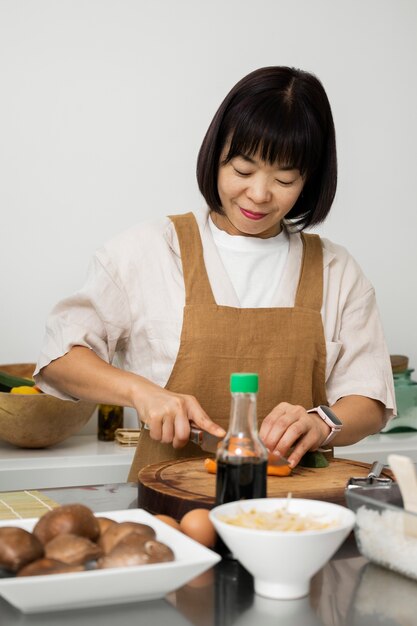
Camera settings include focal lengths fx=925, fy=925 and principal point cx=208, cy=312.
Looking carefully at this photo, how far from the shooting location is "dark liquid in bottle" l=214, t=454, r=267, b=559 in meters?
1.10

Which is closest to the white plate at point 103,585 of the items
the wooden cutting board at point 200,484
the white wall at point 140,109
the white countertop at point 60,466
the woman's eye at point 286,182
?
the wooden cutting board at point 200,484

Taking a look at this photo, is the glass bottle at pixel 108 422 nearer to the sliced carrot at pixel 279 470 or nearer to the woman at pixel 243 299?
the woman at pixel 243 299

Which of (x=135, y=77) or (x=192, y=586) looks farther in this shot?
(x=135, y=77)

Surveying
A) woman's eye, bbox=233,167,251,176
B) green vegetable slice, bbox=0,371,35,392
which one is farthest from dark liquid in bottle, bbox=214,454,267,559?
green vegetable slice, bbox=0,371,35,392

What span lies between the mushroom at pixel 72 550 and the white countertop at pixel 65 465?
151 cm

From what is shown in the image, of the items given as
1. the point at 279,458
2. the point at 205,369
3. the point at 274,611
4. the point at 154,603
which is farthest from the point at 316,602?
the point at 205,369

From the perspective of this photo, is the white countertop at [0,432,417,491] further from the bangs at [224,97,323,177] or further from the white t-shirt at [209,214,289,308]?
the bangs at [224,97,323,177]

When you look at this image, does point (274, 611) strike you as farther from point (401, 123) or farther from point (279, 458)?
point (401, 123)

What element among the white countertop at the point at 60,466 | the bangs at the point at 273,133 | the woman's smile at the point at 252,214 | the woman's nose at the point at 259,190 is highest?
the bangs at the point at 273,133

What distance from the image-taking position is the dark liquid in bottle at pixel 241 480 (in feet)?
3.61

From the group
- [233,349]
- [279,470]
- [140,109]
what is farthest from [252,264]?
[140,109]

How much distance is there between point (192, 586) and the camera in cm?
102

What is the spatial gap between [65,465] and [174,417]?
105cm

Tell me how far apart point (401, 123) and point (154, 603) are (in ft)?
8.79
